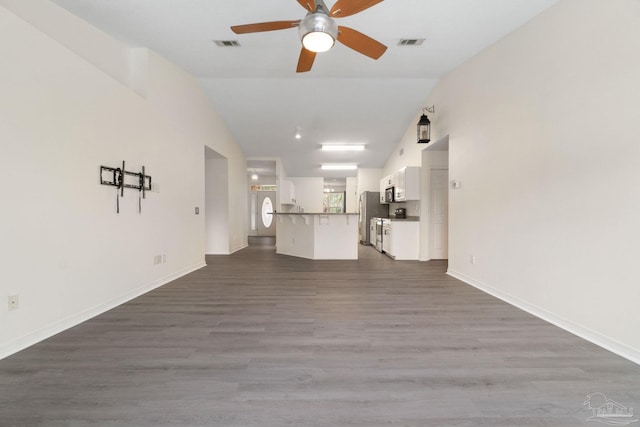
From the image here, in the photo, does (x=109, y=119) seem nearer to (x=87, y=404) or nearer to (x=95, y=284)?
(x=95, y=284)

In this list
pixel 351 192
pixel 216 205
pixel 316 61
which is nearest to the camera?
pixel 316 61

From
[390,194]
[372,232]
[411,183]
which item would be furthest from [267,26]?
[372,232]

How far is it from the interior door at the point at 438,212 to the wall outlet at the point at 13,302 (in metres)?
6.12

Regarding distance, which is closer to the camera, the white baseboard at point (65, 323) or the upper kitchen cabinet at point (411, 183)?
the white baseboard at point (65, 323)

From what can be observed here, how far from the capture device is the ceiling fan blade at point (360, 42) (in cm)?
232

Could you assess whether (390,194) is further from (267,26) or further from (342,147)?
(267,26)

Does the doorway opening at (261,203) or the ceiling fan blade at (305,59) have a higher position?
the ceiling fan blade at (305,59)

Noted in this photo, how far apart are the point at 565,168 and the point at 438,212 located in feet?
11.2

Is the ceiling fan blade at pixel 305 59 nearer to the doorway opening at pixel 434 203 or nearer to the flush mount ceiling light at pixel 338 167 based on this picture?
the doorway opening at pixel 434 203

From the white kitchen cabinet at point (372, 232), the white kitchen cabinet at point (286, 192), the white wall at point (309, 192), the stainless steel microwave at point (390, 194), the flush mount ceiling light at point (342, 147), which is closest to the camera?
the stainless steel microwave at point (390, 194)

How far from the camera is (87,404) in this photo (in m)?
1.45

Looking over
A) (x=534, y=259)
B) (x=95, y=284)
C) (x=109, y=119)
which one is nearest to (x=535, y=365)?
(x=534, y=259)

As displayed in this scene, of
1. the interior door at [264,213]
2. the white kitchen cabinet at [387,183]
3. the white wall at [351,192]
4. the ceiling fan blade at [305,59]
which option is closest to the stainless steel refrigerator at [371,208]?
the white kitchen cabinet at [387,183]

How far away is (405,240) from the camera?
5.87 metres
